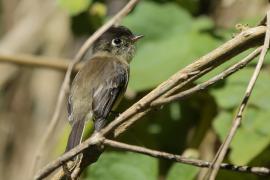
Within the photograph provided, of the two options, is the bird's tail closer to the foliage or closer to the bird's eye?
the foliage

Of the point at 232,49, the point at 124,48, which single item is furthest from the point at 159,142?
the point at 232,49

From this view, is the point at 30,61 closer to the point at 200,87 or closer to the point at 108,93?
the point at 108,93

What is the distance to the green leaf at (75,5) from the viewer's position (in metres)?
4.04

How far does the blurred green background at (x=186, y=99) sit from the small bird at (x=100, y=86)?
0.25 ft

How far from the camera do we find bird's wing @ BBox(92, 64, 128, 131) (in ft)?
11.2

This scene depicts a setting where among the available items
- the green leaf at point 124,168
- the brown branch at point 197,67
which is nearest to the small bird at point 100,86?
the green leaf at point 124,168

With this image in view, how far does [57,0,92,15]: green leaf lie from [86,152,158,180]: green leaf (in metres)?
1.15

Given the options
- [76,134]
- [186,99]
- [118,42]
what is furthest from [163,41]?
[76,134]

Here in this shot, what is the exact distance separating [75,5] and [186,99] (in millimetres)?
904

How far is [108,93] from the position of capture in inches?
139

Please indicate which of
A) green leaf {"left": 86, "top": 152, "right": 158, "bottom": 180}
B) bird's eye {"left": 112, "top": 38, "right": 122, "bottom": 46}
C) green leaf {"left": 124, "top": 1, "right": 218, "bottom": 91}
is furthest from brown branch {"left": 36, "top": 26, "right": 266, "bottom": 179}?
bird's eye {"left": 112, "top": 38, "right": 122, "bottom": 46}

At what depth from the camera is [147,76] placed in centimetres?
365

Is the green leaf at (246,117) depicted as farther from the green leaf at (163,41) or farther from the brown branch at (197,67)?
the brown branch at (197,67)

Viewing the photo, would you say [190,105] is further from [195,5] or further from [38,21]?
[38,21]
